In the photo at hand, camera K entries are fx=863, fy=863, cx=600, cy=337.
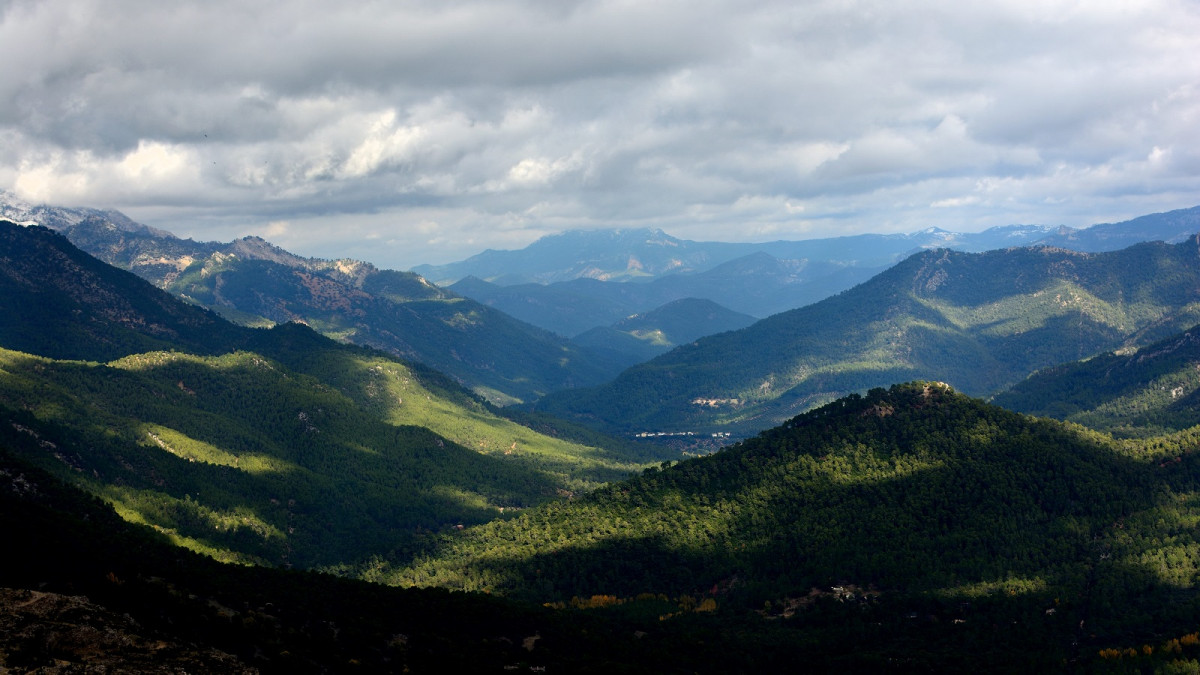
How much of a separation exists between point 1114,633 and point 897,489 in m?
59.6

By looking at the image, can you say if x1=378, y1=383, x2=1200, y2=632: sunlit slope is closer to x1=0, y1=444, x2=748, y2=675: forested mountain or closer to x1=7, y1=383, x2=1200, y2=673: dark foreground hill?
x1=7, y1=383, x2=1200, y2=673: dark foreground hill

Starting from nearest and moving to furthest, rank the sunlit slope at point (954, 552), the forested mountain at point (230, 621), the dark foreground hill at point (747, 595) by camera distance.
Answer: the forested mountain at point (230, 621), the dark foreground hill at point (747, 595), the sunlit slope at point (954, 552)

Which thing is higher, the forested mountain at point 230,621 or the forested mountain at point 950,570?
the forested mountain at point 230,621

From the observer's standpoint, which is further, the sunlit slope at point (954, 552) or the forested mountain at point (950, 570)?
the sunlit slope at point (954, 552)

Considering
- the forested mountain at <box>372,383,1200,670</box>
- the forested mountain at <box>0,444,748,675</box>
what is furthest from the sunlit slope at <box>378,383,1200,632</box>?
the forested mountain at <box>0,444,748,675</box>

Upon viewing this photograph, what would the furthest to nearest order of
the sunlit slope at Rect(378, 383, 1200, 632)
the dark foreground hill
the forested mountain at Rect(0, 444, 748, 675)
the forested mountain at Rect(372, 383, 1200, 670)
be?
the sunlit slope at Rect(378, 383, 1200, 632), the forested mountain at Rect(372, 383, 1200, 670), the dark foreground hill, the forested mountain at Rect(0, 444, 748, 675)

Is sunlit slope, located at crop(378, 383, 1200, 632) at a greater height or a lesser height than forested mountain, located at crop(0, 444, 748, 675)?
lesser

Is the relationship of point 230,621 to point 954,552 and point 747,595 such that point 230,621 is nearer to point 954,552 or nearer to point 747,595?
point 747,595

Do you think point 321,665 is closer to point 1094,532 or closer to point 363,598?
point 363,598

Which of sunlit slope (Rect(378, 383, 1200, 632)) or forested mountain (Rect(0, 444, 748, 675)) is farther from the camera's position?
sunlit slope (Rect(378, 383, 1200, 632))

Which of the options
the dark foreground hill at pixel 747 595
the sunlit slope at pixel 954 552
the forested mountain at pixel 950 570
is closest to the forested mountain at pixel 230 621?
the dark foreground hill at pixel 747 595

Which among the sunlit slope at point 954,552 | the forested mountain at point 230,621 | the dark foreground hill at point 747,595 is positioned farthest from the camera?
the sunlit slope at point 954,552

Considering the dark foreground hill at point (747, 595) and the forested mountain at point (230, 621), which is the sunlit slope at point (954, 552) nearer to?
the dark foreground hill at point (747, 595)

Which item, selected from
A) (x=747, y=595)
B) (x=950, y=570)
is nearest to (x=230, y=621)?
(x=747, y=595)
